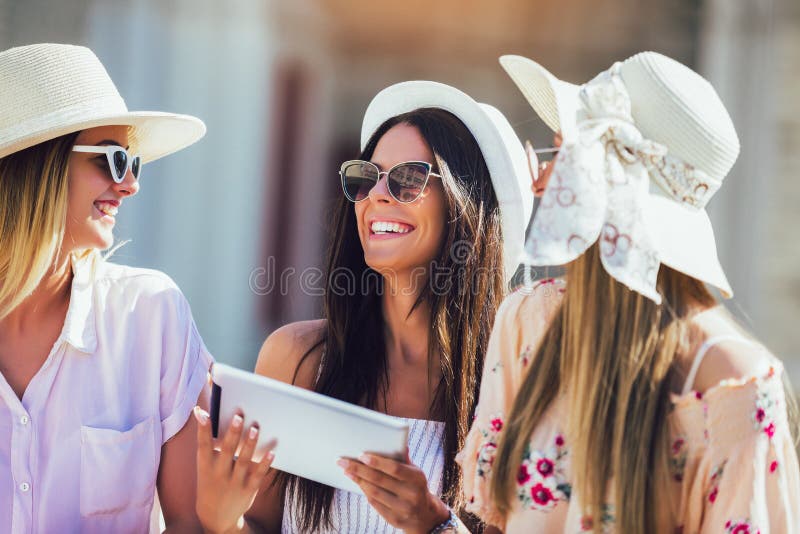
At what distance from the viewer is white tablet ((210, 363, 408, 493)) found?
1.88m

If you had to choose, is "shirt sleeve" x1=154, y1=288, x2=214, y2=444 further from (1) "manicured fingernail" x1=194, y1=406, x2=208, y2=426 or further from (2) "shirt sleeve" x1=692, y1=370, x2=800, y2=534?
(2) "shirt sleeve" x1=692, y1=370, x2=800, y2=534

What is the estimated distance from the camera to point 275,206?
5980mm

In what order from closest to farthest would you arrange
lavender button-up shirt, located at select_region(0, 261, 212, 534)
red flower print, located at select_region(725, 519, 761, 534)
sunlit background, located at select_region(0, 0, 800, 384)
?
red flower print, located at select_region(725, 519, 761, 534)
lavender button-up shirt, located at select_region(0, 261, 212, 534)
sunlit background, located at select_region(0, 0, 800, 384)

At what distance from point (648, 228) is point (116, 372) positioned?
4.61 feet

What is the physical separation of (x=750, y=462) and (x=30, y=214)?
1.72m

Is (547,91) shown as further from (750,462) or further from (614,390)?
(750,462)

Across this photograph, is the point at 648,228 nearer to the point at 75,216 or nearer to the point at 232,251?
the point at 75,216

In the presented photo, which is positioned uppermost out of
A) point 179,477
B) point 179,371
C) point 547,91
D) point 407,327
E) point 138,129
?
point 547,91

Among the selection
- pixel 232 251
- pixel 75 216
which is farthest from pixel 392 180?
pixel 232 251

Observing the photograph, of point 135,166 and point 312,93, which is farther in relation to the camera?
point 312,93

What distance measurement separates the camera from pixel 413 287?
2.66 meters

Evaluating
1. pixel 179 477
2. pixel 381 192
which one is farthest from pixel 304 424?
pixel 381 192

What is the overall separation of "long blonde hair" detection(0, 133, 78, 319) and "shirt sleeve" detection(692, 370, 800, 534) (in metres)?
1.58

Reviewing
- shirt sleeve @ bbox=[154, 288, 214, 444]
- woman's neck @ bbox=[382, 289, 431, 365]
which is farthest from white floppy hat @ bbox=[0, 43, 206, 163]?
woman's neck @ bbox=[382, 289, 431, 365]
